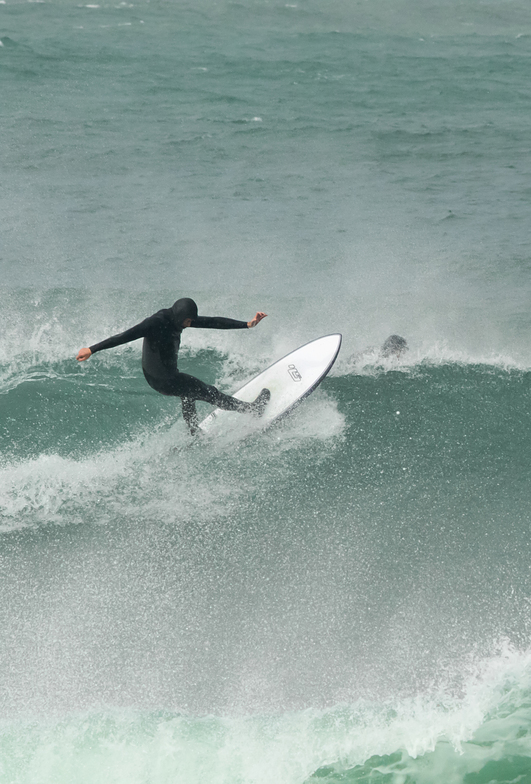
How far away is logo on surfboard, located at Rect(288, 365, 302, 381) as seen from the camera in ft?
31.2

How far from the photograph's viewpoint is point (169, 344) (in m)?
8.12

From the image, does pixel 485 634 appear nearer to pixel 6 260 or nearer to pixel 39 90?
pixel 6 260

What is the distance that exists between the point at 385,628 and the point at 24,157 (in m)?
17.2

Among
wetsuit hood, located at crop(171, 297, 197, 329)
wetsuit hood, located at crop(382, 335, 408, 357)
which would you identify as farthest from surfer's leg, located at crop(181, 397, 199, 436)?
wetsuit hood, located at crop(382, 335, 408, 357)

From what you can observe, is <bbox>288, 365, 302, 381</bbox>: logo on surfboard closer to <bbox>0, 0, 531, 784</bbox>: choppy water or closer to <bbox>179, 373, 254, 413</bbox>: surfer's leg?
<bbox>0, 0, 531, 784</bbox>: choppy water

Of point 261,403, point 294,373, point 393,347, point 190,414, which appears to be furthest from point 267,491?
point 393,347

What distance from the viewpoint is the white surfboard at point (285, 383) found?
357 inches

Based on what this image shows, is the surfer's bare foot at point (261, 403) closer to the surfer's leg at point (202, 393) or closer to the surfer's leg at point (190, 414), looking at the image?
the surfer's leg at point (202, 393)

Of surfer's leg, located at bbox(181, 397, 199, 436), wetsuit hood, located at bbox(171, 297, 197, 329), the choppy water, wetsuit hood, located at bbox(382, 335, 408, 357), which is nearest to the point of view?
the choppy water

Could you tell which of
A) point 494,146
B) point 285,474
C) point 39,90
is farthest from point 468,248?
point 39,90

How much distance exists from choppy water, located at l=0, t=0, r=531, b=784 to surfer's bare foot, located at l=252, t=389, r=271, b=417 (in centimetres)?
44

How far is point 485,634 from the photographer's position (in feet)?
22.8

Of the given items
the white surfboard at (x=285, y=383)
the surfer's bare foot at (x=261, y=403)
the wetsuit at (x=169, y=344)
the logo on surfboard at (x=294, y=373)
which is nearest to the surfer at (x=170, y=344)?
the wetsuit at (x=169, y=344)

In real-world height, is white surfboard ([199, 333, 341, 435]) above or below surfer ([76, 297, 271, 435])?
below
